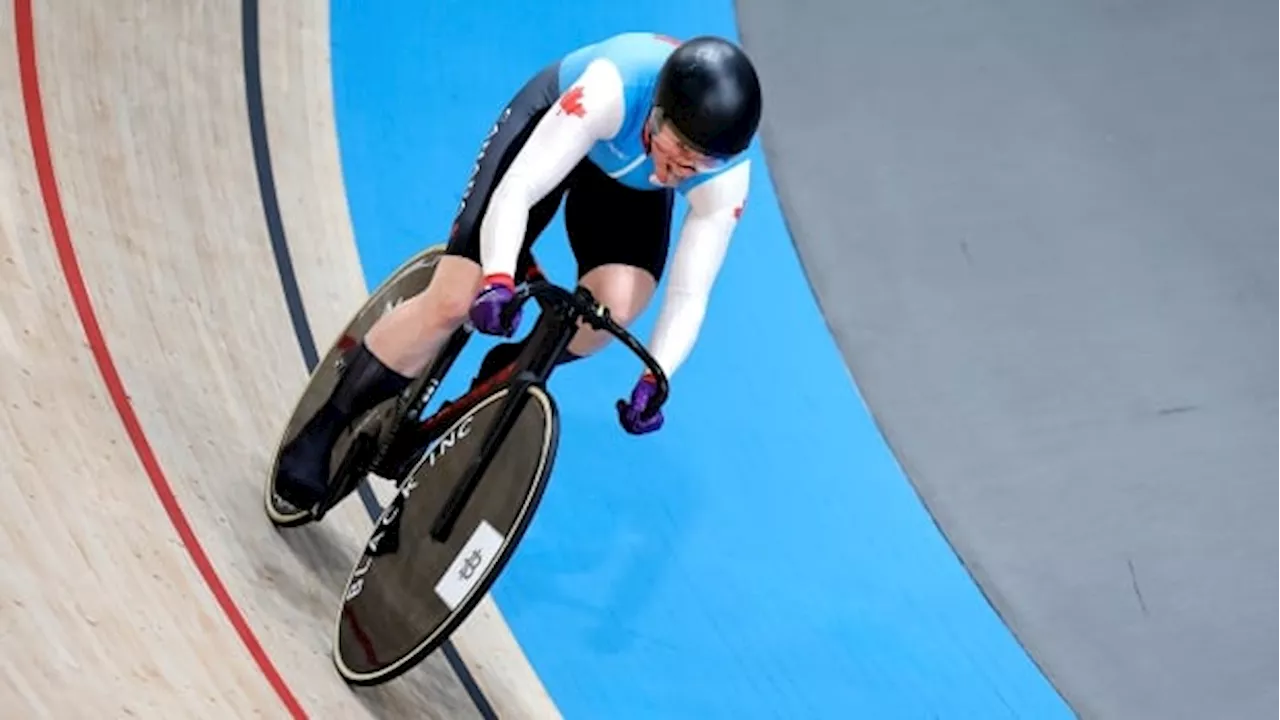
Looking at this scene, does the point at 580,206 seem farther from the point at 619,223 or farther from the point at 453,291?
the point at 453,291

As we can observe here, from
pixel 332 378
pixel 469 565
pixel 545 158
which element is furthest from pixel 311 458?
pixel 545 158

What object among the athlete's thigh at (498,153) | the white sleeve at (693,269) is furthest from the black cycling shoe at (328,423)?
the white sleeve at (693,269)

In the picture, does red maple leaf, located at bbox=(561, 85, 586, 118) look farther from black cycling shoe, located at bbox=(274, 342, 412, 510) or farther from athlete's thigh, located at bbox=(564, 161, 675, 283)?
black cycling shoe, located at bbox=(274, 342, 412, 510)

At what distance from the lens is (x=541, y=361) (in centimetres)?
259

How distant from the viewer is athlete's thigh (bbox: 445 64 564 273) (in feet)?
8.93

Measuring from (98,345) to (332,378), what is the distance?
0.48m

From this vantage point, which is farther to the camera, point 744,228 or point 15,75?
point 744,228

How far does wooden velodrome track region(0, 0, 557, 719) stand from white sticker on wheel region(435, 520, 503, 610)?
0.34 metres

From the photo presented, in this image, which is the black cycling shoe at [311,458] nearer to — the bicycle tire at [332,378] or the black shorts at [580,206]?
the bicycle tire at [332,378]

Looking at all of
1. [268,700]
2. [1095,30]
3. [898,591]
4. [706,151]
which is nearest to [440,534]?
[268,700]

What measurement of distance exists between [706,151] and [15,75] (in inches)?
72.2

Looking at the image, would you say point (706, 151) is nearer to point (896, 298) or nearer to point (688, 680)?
point (688, 680)

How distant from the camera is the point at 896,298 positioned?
4.23 meters

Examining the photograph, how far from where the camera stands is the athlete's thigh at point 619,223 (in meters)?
2.78
